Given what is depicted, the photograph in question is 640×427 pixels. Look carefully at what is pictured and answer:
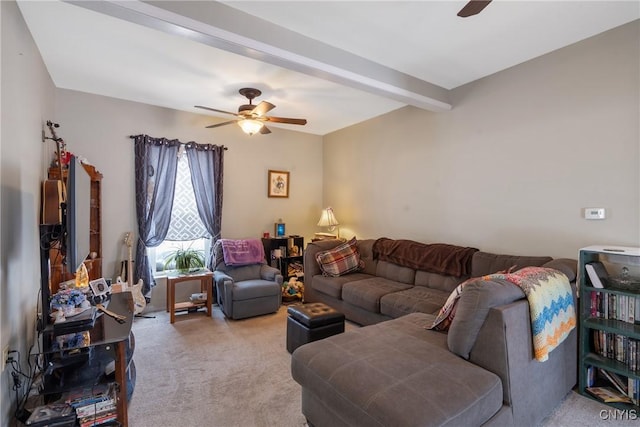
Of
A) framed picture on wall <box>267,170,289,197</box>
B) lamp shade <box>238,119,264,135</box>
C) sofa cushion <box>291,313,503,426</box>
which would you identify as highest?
lamp shade <box>238,119,264,135</box>

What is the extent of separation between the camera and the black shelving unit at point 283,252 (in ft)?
16.4

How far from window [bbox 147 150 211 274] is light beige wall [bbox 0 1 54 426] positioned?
1754mm

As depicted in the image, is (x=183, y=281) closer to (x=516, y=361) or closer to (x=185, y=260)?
(x=185, y=260)

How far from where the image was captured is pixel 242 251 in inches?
177

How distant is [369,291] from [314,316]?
898 millimetres

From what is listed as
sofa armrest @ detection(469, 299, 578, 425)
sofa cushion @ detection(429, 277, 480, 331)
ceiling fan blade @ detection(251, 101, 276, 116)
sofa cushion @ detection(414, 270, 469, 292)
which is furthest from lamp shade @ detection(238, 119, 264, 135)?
sofa armrest @ detection(469, 299, 578, 425)

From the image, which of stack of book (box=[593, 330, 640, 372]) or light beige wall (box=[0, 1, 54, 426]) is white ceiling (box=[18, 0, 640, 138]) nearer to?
light beige wall (box=[0, 1, 54, 426])

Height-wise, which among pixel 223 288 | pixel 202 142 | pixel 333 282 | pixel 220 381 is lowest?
pixel 220 381

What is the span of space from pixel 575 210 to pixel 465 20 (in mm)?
1852

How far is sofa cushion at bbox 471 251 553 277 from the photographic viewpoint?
2.73 meters

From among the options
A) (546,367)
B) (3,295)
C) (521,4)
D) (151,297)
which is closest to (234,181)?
(151,297)

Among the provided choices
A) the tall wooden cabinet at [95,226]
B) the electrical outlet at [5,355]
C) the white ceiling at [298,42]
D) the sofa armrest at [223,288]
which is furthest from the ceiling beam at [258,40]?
the sofa armrest at [223,288]

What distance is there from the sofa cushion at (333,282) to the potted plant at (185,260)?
1.63 metres

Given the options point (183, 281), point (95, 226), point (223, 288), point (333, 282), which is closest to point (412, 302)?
point (333, 282)
